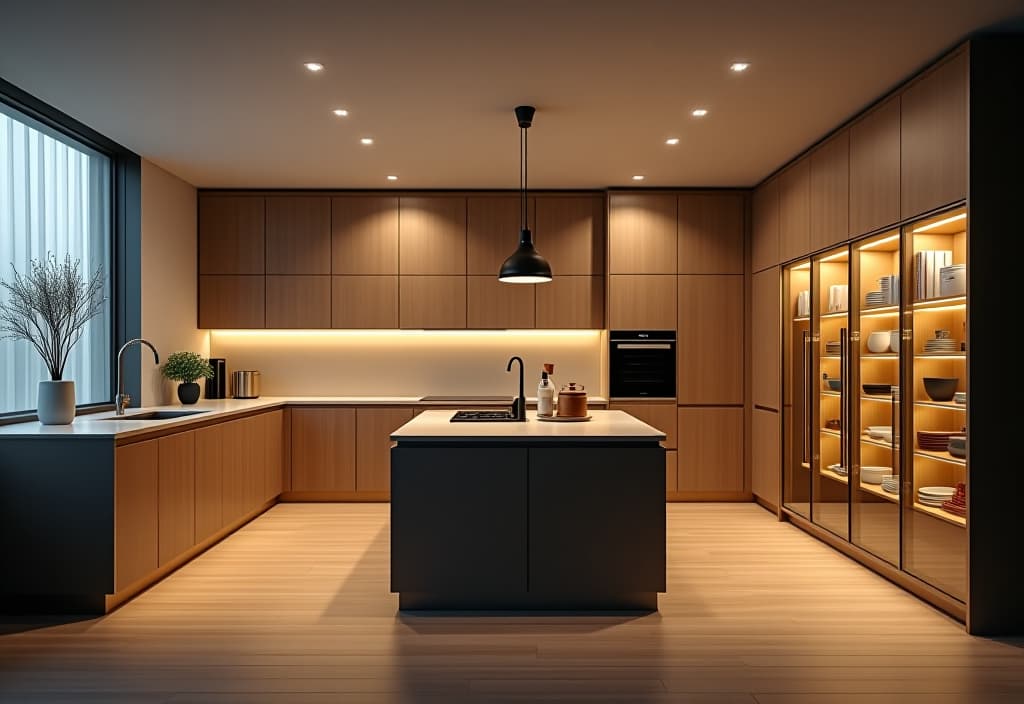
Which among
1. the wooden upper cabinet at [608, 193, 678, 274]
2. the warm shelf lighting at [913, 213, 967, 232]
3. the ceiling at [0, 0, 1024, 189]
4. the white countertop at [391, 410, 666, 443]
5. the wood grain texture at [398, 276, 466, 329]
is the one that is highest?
the ceiling at [0, 0, 1024, 189]

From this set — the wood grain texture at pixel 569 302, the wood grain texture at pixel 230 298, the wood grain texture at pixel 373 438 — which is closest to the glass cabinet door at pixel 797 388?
the wood grain texture at pixel 569 302

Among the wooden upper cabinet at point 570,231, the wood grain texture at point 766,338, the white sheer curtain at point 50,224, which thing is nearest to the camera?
the white sheer curtain at point 50,224

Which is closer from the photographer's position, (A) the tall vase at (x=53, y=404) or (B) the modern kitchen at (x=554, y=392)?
(B) the modern kitchen at (x=554, y=392)

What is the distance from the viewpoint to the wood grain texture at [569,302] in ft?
21.4

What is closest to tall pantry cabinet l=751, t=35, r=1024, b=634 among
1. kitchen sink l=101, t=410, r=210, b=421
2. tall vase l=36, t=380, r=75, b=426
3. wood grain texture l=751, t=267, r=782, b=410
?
wood grain texture l=751, t=267, r=782, b=410

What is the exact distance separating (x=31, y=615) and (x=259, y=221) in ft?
12.1

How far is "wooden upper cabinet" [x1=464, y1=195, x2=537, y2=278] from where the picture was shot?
6.48 meters

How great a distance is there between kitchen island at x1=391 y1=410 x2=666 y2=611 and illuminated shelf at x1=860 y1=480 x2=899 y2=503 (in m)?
1.30

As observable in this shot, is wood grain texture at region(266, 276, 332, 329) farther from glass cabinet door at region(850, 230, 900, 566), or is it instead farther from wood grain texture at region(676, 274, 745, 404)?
glass cabinet door at region(850, 230, 900, 566)

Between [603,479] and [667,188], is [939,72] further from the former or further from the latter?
[667,188]

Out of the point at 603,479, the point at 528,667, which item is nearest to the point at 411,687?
the point at 528,667

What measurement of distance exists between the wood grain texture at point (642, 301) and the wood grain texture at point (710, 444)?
0.75 m

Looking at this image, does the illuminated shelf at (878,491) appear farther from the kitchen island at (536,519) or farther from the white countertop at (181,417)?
the white countertop at (181,417)

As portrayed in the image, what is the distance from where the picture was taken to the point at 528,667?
2973 millimetres
